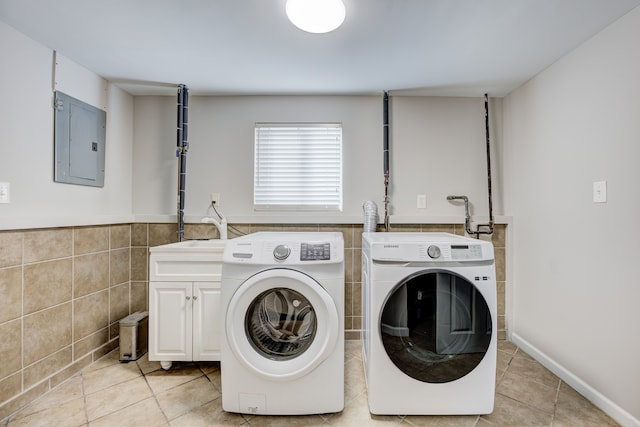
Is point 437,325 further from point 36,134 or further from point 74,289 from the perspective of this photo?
point 36,134

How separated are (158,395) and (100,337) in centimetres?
77

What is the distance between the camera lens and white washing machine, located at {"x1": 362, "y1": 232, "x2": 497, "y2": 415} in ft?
4.50

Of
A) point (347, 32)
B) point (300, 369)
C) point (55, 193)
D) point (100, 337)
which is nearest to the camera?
point (300, 369)

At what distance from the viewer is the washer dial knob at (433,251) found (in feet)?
4.51

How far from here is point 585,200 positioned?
162cm

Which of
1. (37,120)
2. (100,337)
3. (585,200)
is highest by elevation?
(37,120)

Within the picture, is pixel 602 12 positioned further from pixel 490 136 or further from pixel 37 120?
pixel 37 120

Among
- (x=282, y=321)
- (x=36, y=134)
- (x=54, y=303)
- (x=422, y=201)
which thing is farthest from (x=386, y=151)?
(x=54, y=303)

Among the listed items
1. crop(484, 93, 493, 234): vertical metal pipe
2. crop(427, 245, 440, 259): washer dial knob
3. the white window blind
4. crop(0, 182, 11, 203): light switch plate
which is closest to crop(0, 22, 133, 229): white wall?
crop(0, 182, 11, 203): light switch plate

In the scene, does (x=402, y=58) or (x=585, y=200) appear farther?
(x=402, y=58)

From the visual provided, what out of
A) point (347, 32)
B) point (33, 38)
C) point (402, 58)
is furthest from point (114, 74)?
point (402, 58)

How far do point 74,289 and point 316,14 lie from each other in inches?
85.8

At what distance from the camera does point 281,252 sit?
4.62ft

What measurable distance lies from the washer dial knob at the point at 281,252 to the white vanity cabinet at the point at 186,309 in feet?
1.86
